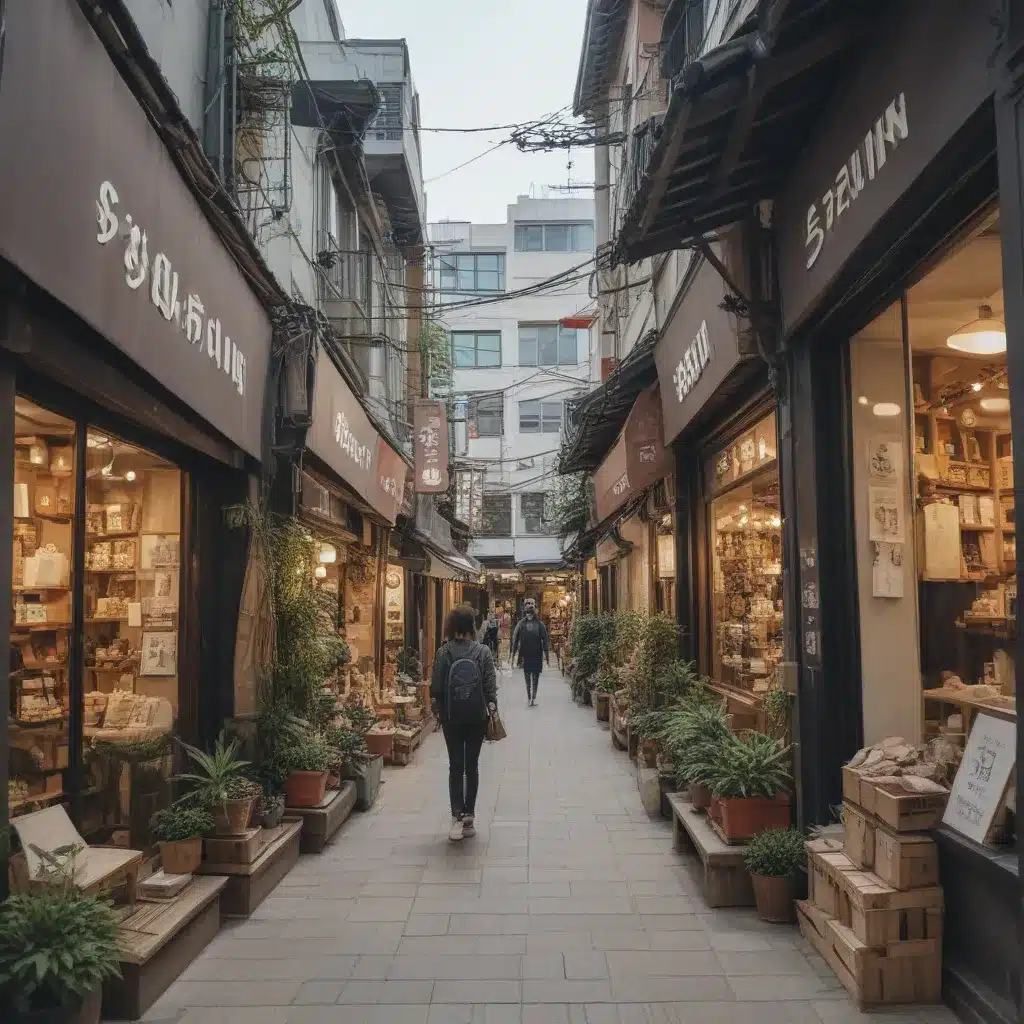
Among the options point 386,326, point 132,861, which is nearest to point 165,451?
point 132,861

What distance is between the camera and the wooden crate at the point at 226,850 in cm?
638

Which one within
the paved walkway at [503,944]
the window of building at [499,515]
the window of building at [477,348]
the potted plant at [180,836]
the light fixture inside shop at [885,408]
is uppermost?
the window of building at [477,348]

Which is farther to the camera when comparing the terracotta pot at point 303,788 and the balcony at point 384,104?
the balcony at point 384,104

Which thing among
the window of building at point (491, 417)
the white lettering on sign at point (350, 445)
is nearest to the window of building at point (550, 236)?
the window of building at point (491, 417)

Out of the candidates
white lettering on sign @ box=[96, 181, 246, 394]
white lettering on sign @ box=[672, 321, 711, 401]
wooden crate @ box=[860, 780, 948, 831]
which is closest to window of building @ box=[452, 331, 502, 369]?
white lettering on sign @ box=[672, 321, 711, 401]

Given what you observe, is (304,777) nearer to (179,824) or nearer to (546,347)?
(179,824)

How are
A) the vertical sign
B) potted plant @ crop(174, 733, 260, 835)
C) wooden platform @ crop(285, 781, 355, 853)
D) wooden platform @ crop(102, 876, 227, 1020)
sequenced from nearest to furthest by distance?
wooden platform @ crop(102, 876, 227, 1020) → potted plant @ crop(174, 733, 260, 835) → wooden platform @ crop(285, 781, 355, 853) → the vertical sign

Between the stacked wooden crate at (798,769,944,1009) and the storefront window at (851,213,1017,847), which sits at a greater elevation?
the storefront window at (851,213,1017,847)

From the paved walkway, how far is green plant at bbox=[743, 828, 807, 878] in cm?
34

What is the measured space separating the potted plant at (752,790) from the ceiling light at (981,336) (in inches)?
114

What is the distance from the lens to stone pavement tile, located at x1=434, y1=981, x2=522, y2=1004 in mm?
4953

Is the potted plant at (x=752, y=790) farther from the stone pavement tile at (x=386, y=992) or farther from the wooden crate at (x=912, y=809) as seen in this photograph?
the stone pavement tile at (x=386, y=992)

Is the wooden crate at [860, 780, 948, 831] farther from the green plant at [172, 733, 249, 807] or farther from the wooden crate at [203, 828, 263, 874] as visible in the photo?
the green plant at [172, 733, 249, 807]

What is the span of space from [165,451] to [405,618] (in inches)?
451
